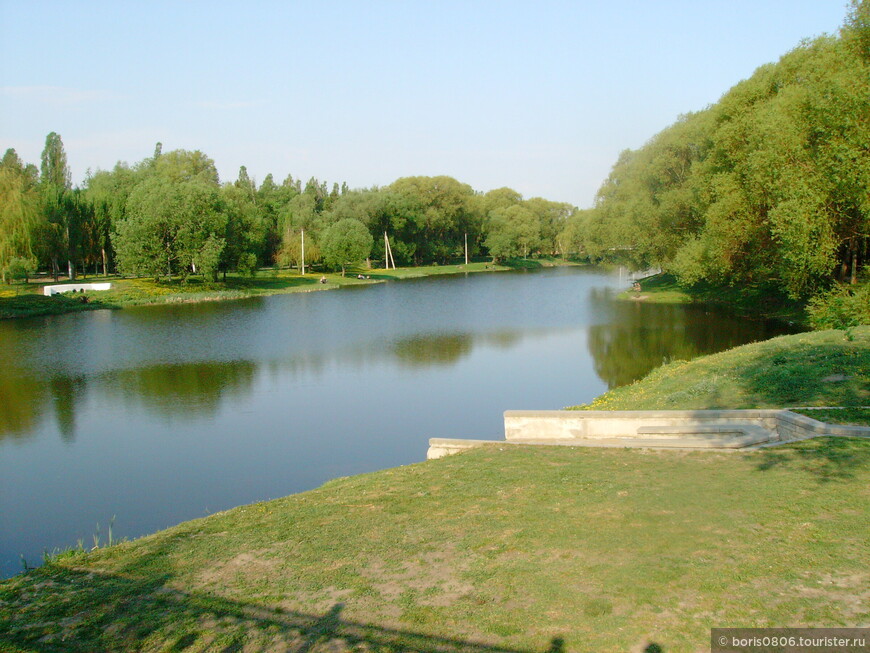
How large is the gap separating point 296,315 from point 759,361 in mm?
29474

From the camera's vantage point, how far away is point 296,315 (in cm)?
4019

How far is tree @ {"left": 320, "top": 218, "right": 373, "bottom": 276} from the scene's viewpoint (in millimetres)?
66438

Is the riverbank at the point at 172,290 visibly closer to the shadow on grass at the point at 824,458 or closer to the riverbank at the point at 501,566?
the riverbank at the point at 501,566

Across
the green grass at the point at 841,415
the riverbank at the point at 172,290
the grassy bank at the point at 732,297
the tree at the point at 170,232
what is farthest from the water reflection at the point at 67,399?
the tree at the point at 170,232

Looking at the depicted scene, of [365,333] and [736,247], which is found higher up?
[736,247]

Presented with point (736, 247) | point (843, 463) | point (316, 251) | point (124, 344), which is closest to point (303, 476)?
point (843, 463)

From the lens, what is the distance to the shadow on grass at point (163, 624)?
14.5 ft

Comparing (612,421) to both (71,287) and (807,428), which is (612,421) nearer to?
(807,428)

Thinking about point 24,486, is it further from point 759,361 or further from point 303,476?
point 759,361

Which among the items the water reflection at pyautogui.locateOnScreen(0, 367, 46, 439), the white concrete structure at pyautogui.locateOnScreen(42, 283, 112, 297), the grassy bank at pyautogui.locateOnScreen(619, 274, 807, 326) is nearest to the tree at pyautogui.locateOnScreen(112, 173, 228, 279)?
the white concrete structure at pyautogui.locateOnScreen(42, 283, 112, 297)

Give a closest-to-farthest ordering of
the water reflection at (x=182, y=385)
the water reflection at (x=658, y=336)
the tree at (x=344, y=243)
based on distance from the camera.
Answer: the water reflection at (x=182, y=385) < the water reflection at (x=658, y=336) < the tree at (x=344, y=243)

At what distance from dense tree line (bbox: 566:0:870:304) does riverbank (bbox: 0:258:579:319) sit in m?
29.9

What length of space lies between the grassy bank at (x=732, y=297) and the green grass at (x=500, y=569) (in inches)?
935

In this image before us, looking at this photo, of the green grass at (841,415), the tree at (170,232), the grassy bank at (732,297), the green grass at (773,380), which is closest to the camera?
the green grass at (841,415)
